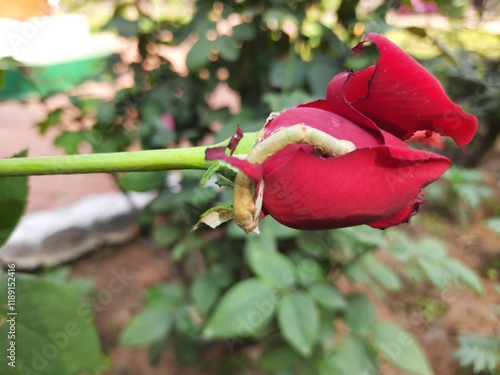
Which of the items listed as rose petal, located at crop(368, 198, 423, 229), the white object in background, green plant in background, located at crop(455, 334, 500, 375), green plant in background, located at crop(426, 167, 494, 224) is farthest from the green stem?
green plant in background, located at crop(426, 167, 494, 224)

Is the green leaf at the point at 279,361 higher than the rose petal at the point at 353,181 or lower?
lower

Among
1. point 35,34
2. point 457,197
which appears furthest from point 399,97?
point 457,197

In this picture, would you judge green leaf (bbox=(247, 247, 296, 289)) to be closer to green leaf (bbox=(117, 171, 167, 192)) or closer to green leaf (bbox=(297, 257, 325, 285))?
green leaf (bbox=(297, 257, 325, 285))

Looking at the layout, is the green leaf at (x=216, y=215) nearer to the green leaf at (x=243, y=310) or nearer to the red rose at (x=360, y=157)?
the red rose at (x=360, y=157)

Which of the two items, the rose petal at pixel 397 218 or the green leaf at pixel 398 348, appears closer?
the rose petal at pixel 397 218

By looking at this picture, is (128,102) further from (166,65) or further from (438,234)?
(438,234)

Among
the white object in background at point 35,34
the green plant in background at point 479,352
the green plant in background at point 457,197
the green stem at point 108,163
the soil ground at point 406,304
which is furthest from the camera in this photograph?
the green plant in background at point 457,197

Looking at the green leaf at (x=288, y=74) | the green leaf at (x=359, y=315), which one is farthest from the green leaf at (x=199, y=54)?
the green leaf at (x=359, y=315)
